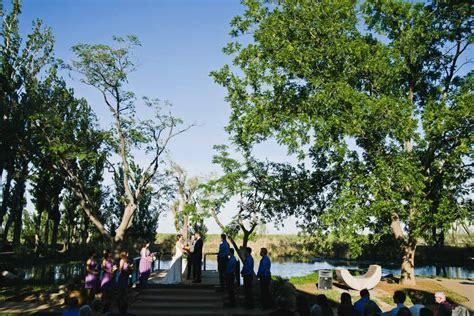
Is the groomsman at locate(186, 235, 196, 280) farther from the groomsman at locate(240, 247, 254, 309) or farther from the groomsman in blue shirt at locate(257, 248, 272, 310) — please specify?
the groomsman in blue shirt at locate(257, 248, 272, 310)

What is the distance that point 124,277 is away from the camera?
42.4 feet

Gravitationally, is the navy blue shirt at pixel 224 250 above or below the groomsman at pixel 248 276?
above

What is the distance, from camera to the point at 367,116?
1794 cm

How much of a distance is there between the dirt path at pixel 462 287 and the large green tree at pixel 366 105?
2.51 meters

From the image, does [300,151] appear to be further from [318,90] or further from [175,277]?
[175,277]

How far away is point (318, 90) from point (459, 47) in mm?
9187

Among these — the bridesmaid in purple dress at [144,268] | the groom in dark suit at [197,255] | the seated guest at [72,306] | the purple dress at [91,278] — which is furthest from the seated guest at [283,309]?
the bridesmaid in purple dress at [144,268]

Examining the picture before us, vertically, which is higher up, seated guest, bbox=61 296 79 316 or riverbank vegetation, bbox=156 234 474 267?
seated guest, bbox=61 296 79 316

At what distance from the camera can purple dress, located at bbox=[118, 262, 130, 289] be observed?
12.8 meters

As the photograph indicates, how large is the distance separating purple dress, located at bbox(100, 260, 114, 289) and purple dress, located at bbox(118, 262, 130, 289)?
1.94 ft

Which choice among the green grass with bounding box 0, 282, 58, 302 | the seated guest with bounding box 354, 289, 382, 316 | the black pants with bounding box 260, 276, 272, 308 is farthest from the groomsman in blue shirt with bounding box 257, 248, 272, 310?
the green grass with bounding box 0, 282, 58, 302

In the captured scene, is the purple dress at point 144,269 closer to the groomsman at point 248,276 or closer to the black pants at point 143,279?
the black pants at point 143,279

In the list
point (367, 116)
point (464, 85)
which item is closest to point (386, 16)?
point (464, 85)

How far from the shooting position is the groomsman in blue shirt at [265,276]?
12641 mm
